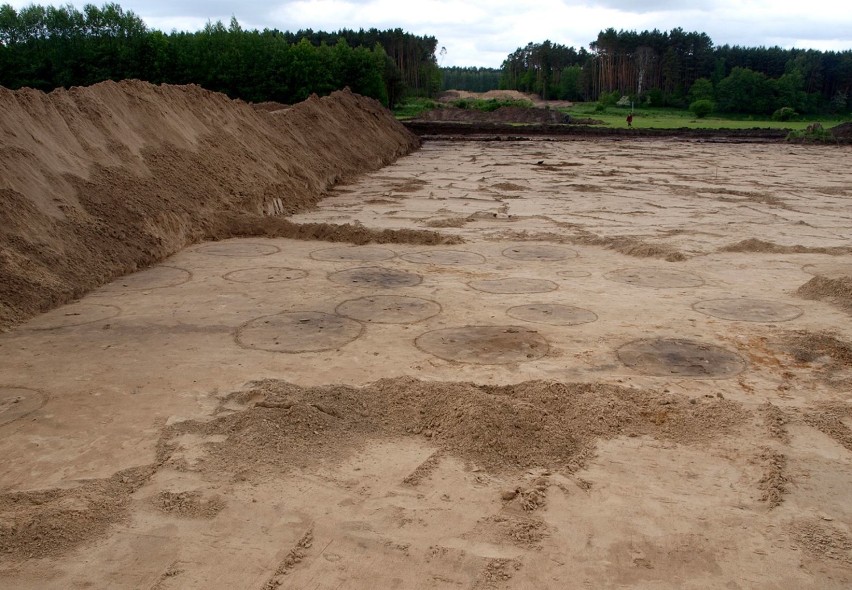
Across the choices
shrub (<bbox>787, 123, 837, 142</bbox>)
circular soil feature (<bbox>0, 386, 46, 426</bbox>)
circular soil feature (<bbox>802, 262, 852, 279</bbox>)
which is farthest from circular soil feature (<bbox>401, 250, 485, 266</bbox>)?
shrub (<bbox>787, 123, 837, 142</bbox>)

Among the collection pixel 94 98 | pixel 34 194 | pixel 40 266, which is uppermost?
pixel 94 98

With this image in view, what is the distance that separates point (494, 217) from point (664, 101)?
201ft

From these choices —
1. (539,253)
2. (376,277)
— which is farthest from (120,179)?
(539,253)

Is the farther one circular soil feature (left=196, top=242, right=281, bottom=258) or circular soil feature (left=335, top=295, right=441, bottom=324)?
circular soil feature (left=196, top=242, right=281, bottom=258)

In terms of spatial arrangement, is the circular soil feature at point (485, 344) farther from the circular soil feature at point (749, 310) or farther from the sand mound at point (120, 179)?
the sand mound at point (120, 179)

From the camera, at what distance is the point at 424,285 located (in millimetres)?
9164

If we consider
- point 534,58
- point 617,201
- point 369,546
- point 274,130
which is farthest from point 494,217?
point 534,58

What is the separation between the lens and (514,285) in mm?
9156

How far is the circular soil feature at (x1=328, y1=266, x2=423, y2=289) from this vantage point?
920cm

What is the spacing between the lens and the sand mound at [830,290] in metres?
8.19

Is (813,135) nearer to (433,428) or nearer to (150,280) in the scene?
(150,280)

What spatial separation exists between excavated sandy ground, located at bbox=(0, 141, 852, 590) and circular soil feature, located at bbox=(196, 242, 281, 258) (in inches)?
16.4

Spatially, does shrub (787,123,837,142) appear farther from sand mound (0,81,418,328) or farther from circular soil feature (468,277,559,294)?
circular soil feature (468,277,559,294)

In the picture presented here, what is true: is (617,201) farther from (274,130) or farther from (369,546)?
(369,546)
